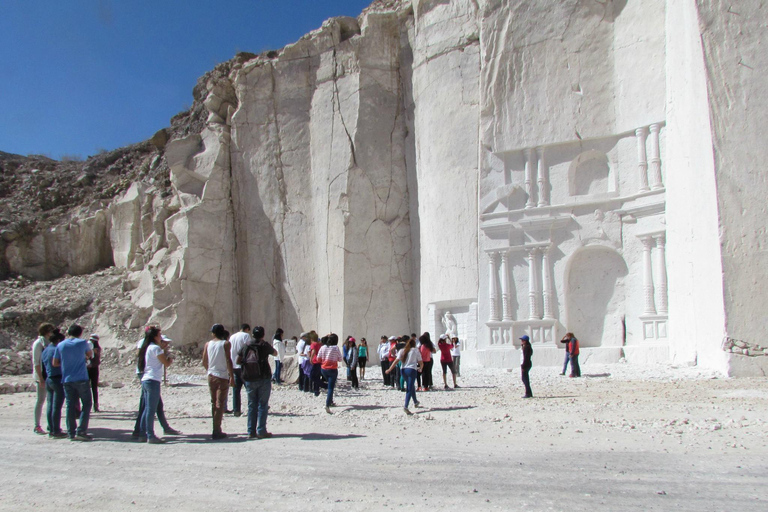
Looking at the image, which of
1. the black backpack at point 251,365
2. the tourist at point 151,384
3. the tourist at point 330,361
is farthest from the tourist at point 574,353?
the tourist at point 151,384

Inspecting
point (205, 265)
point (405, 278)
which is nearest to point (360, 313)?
point (405, 278)

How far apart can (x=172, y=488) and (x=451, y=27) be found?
68.8ft

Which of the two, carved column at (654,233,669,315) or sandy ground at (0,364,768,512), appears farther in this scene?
carved column at (654,233,669,315)

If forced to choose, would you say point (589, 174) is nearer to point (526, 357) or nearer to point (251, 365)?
point (526, 357)

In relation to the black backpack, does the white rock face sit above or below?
above

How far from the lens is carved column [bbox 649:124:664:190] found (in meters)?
18.0

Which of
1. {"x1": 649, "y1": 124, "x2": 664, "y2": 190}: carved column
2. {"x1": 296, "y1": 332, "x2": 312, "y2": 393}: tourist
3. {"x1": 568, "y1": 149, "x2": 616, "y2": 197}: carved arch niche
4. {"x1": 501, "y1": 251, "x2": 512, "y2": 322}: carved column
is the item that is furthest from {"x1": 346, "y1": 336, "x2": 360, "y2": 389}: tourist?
{"x1": 649, "y1": 124, "x2": 664, "y2": 190}: carved column

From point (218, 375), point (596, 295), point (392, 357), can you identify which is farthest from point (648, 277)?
point (218, 375)

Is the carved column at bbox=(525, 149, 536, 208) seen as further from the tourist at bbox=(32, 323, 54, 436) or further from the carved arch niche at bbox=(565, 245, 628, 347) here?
the tourist at bbox=(32, 323, 54, 436)

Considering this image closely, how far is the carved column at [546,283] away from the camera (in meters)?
19.2

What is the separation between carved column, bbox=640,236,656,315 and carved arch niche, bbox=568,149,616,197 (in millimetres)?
2144

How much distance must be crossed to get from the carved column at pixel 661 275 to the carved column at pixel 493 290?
4696 mm

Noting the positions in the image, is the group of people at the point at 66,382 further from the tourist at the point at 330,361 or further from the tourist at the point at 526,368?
the tourist at the point at 526,368

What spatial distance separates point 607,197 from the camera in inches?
748
